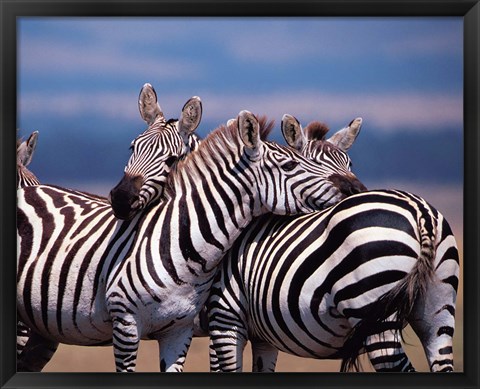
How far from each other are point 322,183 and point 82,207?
200 cm

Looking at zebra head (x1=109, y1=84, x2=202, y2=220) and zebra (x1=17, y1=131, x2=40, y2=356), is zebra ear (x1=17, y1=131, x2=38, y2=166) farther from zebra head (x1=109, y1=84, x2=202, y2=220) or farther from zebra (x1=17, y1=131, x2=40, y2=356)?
zebra head (x1=109, y1=84, x2=202, y2=220)

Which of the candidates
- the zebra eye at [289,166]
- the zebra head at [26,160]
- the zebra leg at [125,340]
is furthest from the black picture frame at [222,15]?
the zebra eye at [289,166]

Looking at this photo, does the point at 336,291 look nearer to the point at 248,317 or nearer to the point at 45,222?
the point at 248,317

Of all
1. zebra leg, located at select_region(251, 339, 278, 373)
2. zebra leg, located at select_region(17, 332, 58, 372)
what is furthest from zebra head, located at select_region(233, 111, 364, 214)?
zebra leg, located at select_region(17, 332, 58, 372)

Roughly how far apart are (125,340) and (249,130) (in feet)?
5.90

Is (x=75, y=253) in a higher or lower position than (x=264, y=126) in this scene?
lower

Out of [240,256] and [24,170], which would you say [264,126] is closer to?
[240,256]

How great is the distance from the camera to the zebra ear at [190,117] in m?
→ 7.06

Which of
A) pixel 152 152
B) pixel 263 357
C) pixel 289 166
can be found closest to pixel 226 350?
pixel 263 357

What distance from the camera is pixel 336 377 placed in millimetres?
6848

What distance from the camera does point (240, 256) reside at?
23.1 ft

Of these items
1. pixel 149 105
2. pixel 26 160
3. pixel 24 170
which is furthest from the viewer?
pixel 24 170

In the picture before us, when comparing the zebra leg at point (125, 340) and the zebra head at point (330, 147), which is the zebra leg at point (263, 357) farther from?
the zebra head at point (330, 147)
